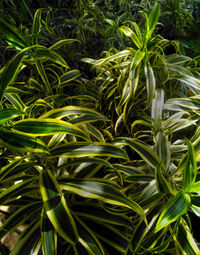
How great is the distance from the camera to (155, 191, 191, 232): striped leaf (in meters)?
0.60

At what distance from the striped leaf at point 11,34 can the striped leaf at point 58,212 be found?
0.65 m

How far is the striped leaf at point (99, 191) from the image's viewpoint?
26.4 inches

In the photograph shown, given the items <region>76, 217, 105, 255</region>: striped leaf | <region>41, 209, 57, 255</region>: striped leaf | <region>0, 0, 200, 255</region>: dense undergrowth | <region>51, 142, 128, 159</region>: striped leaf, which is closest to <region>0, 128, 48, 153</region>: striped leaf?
<region>0, 0, 200, 255</region>: dense undergrowth

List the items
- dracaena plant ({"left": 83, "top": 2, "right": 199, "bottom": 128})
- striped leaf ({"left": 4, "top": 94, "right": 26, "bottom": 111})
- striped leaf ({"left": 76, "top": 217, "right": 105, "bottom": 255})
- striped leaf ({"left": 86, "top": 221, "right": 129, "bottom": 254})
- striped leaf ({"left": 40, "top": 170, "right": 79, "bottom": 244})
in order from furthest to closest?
1. dracaena plant ({"left": 83, "top": 2, "right": 199, "bottom": 128})
2. striped leaf ({"left": 4, "top": 94, "right": 26, "bottom": 111})
3. striped leaf ({"left": 86, "top": 221, "right": 129, "bottom": 254})
4. striped leaf ({"left": 76, "top": 217, "right": 105, "bottom": 255})
5. striped leaf ({"left": 40, "top": 170, "right": 79, "bottom": 244})

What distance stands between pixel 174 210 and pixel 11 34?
93cm

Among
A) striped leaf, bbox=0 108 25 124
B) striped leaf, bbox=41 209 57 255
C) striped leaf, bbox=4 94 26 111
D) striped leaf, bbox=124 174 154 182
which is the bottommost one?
striped leaf, bbox=124 174 154 182

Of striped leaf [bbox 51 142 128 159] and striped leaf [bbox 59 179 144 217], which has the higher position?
striped leaf [bbox 51 142 128 159]

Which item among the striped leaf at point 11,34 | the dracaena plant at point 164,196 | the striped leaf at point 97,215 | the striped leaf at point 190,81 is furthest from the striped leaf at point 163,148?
the striped leaf at point 11,34

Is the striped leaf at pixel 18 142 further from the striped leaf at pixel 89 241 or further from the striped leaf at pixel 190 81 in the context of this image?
the striped leaf at pixel 190 81

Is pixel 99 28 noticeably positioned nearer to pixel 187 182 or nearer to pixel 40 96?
pixel 40 96

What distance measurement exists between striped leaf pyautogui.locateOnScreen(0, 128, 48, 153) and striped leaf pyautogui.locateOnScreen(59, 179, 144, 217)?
171 mm

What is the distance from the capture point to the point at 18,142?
2.04 feet

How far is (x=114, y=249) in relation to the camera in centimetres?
82

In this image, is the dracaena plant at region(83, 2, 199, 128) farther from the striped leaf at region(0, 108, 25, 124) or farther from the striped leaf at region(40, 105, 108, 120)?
the striped leaf at region(0, 108, 25, 124)
